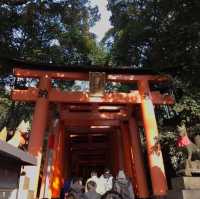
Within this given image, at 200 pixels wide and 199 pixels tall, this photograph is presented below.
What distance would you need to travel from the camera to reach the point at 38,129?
12.5 metres

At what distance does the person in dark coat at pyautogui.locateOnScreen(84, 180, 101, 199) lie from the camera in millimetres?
12930

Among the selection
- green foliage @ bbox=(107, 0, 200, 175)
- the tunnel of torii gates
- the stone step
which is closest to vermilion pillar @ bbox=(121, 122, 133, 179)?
the tunnel of torii gates

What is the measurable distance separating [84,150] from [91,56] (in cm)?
976

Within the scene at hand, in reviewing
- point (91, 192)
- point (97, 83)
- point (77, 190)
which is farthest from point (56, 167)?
point (97, 83)

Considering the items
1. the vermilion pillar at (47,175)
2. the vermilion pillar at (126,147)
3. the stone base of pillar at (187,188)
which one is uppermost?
the vermilion pillar at (126,147)

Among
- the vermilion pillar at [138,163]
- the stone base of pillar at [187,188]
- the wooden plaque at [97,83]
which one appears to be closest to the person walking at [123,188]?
the vermilion pillar at [138,163]

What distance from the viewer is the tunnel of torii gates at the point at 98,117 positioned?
40.3 ft

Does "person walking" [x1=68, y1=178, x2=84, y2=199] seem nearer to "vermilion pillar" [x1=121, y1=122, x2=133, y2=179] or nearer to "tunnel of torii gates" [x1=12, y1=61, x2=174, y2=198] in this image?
"tunnel of torii gates" [x1=12, y1=61, x2=174, y2=198]

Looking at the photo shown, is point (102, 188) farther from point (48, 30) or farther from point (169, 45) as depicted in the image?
point (48, 30)

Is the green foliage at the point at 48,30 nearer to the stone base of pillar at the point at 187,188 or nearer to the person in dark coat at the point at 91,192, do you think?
the person in dark coat at the point at 91,192

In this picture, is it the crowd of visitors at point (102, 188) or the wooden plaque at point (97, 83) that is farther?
the wooden plaque at point (97, 83)

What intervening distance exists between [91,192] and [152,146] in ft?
9.88

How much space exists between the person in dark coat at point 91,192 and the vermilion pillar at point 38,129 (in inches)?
84.6

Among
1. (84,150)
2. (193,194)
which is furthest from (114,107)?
(84,150)
